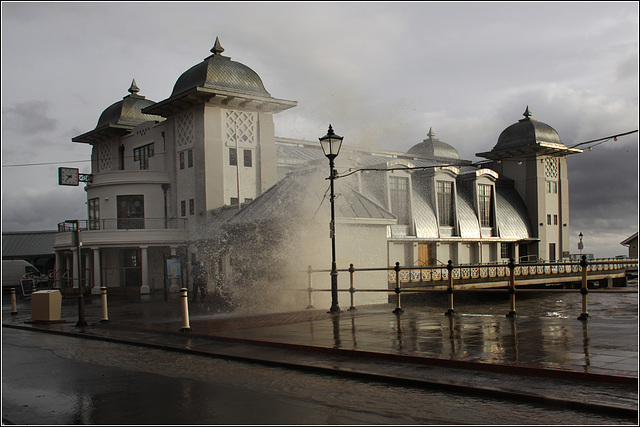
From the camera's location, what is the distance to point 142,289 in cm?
3672

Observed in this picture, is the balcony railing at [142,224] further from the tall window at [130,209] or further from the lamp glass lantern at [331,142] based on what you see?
the lamp glass lantern at [331,142]

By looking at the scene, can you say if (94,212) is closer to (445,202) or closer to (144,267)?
(144,267)

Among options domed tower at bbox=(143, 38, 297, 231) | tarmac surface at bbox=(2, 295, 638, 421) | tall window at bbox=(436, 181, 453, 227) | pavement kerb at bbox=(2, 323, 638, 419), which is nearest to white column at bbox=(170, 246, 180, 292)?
domed tower at bbox=(143, 38, 297, 231)

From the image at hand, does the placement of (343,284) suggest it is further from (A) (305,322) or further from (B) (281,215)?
(A) (305,322)

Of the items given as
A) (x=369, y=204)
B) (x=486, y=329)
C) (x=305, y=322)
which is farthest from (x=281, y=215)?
(x=486, y=329)

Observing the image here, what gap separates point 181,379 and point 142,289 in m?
29.1

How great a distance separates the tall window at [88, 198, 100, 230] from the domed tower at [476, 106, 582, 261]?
32851 millimetres

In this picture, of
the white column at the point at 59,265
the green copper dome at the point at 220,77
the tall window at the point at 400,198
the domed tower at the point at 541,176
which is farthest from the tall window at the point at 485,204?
the white column at the point at 59,265

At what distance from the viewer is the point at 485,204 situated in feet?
160

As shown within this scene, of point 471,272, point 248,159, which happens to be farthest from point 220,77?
point 471,272

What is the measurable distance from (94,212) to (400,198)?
21152mm

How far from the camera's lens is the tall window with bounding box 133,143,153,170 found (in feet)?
141

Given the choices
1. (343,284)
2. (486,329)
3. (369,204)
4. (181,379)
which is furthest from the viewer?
(369,204)

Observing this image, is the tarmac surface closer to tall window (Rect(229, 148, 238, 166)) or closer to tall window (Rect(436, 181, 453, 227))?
tall window (Rect(229, 148, 238, 166))
